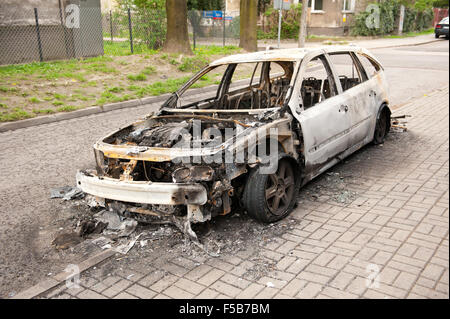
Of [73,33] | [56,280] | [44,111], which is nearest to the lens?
[56,280]

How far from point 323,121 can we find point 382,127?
2507 mm

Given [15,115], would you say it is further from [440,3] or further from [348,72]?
[440,3]

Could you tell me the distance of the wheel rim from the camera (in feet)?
15.1

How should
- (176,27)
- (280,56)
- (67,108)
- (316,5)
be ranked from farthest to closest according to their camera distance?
(316,5), (176,27), (67,108), (280,56)

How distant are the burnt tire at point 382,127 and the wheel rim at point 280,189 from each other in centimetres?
279

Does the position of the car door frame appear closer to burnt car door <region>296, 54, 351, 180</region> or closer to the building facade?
burnt car door <region>296, 54, 351, 180</region>

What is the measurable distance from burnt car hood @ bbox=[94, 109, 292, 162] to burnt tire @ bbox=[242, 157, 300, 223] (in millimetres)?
412

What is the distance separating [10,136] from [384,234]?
7331 millimetres

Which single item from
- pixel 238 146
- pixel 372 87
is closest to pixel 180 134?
pixel 238 146

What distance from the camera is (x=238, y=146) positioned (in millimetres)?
4184

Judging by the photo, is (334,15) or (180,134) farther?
(334,15)

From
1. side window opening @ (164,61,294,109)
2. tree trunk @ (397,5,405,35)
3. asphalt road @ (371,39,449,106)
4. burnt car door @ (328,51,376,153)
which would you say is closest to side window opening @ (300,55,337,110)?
burnt car door @ (328,51,376,153)

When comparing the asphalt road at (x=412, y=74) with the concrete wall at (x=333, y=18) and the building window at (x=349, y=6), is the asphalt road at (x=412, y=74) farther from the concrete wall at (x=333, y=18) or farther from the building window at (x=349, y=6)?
the building window at (x=349, y=6)
